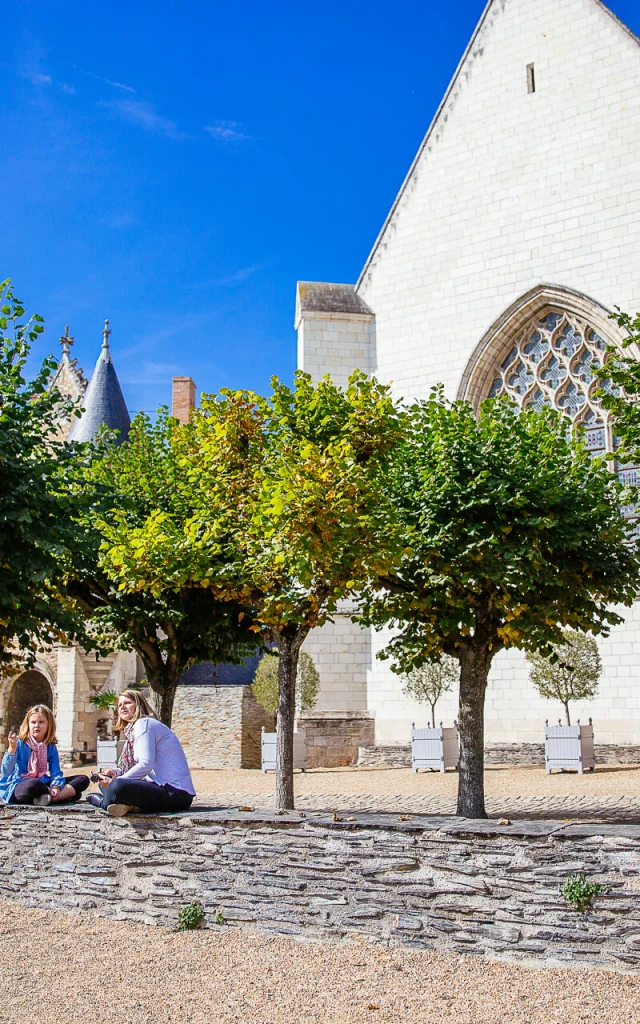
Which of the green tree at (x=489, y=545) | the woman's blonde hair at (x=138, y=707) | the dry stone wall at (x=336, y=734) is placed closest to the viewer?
the woman's blonde hair at (x=138, y=707)

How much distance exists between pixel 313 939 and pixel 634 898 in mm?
1863

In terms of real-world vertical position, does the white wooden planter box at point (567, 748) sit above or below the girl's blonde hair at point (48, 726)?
below

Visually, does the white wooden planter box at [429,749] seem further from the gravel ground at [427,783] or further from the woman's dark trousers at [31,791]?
the woman's dark trousers at [31,791]

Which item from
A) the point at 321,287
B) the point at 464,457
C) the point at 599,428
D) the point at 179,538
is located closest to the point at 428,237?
the point at 321,287

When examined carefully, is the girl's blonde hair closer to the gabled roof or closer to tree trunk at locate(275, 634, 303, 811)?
tree trunk at locate(275, 634, 303, 811)

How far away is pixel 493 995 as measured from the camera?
15.1 ft

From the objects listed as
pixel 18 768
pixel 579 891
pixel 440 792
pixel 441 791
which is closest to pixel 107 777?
pixel 18 768

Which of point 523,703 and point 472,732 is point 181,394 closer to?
point 523,703

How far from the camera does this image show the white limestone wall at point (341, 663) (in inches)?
717

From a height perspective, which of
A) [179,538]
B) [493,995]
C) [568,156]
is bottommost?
[493,995]

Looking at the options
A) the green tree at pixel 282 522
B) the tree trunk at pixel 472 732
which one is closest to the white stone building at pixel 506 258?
the tree trunk at pixel 472 732

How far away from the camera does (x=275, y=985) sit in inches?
195

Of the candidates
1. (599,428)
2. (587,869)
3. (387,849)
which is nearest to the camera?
(587,869)

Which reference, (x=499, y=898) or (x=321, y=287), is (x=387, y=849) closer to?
(x=499, y=898)
